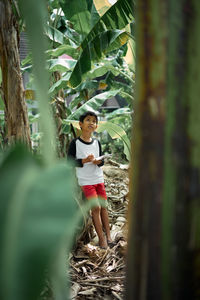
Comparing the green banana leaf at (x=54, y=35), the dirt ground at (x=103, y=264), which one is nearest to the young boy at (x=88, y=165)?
the dirt ground at (x=103, y=264)

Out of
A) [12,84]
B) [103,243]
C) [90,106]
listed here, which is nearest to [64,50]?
[90,106]

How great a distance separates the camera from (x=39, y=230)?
0.17 metres

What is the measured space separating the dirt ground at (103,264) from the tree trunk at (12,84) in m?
0.65

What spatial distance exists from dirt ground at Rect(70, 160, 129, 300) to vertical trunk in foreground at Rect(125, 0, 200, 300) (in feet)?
2.67

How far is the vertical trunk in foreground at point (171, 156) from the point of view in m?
0.26

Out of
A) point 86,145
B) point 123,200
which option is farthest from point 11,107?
point 123,200

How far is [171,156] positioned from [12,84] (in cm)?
116

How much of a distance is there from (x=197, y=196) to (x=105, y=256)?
1534mm

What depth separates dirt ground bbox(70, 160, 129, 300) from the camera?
3.71 feet

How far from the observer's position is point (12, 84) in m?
1.30

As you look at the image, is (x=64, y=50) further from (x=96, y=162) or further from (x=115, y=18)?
(x=96, y=162)

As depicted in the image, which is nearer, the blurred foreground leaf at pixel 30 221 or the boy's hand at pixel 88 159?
the blurred foreground leaf at pixel 30 221

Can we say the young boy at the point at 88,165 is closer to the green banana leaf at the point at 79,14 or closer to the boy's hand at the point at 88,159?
the boy's hand at the point at 88,159

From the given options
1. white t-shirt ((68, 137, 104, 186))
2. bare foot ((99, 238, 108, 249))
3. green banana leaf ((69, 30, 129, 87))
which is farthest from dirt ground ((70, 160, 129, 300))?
green banana leaf ((69, 30, 129, 87))
